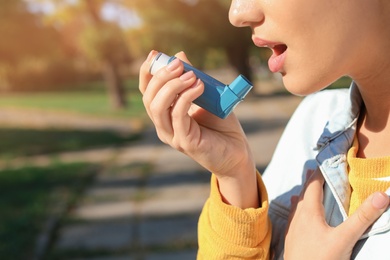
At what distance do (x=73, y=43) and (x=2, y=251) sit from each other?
44.1 m

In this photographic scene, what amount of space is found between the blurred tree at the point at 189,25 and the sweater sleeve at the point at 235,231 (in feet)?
62.9

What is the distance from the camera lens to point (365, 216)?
0.95 meters

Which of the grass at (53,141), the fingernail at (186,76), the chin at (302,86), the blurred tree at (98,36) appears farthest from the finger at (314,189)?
the blurred tree at (98,36)

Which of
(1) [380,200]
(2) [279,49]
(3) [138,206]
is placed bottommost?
(3) [138,206]

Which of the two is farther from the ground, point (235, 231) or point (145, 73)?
point (145, 73)

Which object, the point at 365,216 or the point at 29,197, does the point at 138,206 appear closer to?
the point at 29,197

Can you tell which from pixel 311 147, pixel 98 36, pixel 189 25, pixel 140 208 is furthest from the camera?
pixel 189 25

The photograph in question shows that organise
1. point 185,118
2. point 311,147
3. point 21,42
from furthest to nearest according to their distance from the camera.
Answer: point 21,42
point 311,147
point 185,118

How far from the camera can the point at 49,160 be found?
9.47 m

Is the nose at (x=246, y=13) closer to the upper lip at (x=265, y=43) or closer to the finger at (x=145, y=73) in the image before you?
the upper lip at (x=265, y=43)

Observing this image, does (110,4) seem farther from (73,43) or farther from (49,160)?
(73,43)

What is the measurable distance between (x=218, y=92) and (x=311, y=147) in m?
0.33

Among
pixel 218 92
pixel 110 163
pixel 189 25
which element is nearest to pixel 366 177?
pixel 218 92

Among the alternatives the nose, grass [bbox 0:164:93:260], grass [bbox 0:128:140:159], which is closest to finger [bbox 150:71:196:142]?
the nose
